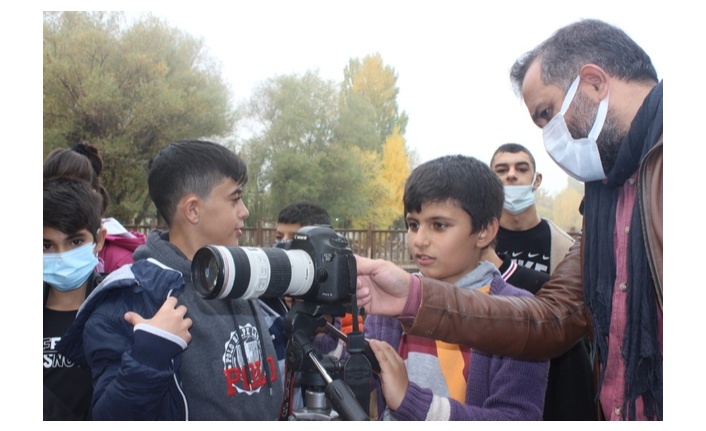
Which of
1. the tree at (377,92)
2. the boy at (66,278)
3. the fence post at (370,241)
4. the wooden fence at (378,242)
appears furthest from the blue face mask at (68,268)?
the tree at (377,92)

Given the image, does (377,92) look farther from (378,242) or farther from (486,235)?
(486,235)

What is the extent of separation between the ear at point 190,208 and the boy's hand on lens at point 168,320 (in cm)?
48

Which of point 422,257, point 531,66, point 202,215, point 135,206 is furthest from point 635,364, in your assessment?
point 135,206

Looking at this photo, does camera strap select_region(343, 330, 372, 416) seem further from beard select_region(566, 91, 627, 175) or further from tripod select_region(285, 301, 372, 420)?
beard select_region(566, 91, 627, 175)

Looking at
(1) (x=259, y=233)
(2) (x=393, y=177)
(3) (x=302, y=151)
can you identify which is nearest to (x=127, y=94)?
(3) (x=302, y=151)

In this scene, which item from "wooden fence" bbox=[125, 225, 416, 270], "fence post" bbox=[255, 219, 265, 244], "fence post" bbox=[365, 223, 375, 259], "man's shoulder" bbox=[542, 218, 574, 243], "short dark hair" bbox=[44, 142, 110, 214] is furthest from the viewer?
"fence post" bbox=[365, 223, 375, 259]

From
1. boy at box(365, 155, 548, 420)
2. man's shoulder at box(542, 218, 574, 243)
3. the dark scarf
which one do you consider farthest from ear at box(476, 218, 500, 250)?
man's shoulder at box(542, 218, 574, 243)

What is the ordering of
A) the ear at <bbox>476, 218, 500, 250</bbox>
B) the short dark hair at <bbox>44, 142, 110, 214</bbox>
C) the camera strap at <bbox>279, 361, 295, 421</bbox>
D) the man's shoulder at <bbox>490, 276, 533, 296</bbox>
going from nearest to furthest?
1. the camera strap at <bbox>279, 361, 295, 421</bbox>
2. the man's shoulder at <bbox>490, 276, 533, 296</bbox>
3. the ear at <bbox>476, 218, 500, 250</bbox>
4. the short dark hair at <bbox>44, 142, 110, 214</bbox>

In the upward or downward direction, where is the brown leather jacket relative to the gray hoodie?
upward

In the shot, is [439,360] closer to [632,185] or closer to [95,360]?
[632,185]

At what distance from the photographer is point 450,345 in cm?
180

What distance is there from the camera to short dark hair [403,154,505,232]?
1963mm

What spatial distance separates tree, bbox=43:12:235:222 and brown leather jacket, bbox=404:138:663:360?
1035cm

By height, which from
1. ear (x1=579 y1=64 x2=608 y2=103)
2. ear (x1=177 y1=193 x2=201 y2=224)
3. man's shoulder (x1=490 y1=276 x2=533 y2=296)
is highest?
ear (x1=579 y1=64 x2=608 y2=103)
